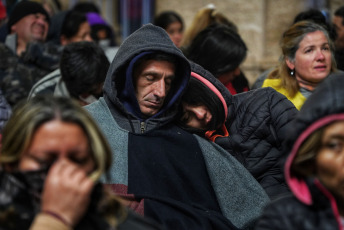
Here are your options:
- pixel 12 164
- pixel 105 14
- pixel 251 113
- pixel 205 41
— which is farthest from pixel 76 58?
pixel 105 14

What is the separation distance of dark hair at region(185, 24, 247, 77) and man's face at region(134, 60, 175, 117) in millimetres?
1179

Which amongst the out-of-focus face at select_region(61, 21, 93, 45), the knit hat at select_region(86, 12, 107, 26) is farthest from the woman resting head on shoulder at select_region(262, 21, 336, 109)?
the knit hat at select_region(86, 12, 107, 26)

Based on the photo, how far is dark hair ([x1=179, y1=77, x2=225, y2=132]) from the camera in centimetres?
427

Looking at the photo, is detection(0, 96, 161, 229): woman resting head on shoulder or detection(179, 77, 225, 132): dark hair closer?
detection(0, 96, 161, 229): woman resting head on shoulder

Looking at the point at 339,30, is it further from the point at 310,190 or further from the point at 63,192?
the point at 63,192

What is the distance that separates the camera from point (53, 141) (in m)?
2.42

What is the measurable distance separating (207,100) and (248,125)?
306mm

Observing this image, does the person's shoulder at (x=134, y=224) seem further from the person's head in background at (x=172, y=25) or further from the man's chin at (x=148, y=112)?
the person's head in background at (x=172, y=25)

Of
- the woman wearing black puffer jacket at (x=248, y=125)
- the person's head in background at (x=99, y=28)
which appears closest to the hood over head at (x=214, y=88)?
the woman wearing black puffer jacket at (x=248, y=125)

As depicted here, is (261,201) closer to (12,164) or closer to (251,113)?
(251,113)

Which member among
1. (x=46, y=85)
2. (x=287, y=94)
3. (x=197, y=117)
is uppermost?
(x=197, y=117)

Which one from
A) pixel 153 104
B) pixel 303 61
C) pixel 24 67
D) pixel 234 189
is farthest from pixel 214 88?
pixel 24 67

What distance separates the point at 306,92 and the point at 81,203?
3.06 meters

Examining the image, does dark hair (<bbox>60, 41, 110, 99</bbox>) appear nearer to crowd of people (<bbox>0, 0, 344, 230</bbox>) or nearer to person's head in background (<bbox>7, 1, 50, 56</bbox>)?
crowd of people (<bbox>0, 0, 344, 230</bbox>)
